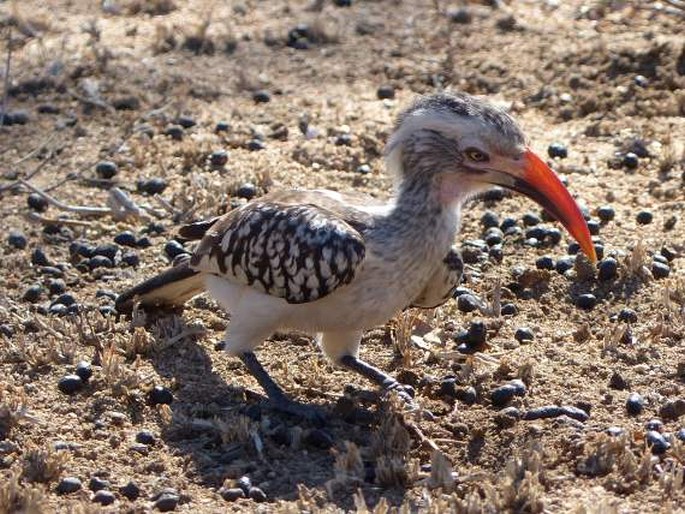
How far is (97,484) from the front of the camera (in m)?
6.02

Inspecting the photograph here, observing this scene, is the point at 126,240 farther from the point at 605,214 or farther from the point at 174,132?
the point at 605,214

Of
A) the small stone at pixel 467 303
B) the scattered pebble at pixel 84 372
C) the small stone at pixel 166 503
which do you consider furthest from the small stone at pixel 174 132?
the small stone at pixel 166 503

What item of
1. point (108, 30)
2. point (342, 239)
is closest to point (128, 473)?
point (342, 239)

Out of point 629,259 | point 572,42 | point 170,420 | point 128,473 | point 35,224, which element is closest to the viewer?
point 128,473

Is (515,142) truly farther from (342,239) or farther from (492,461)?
(492,461)

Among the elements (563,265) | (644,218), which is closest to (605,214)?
(644,218)

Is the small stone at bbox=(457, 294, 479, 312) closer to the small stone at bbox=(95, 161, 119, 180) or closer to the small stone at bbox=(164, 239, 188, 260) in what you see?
the small stone at bbox=(164, 239, 188, 260)

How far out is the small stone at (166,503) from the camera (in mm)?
5871

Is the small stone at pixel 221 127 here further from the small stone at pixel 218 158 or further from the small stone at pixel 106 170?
the small stone at pixel 106 170

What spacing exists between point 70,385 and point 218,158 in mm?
2801

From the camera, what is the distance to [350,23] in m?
11.6

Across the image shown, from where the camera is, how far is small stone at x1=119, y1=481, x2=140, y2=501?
598cm

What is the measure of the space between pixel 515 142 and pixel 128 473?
220 cm

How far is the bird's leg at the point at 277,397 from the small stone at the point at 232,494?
0.70 metres
